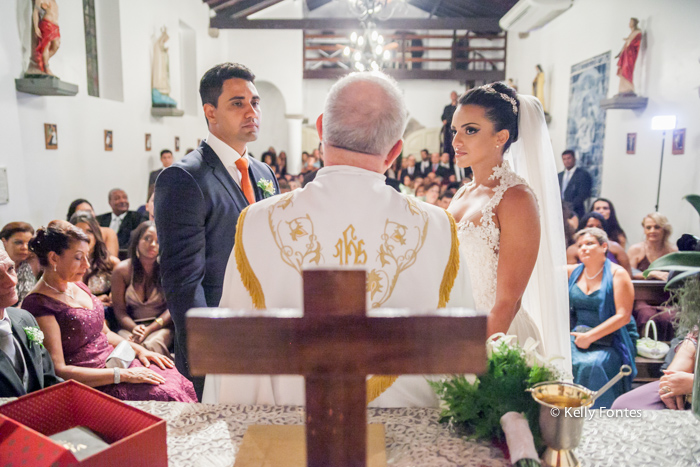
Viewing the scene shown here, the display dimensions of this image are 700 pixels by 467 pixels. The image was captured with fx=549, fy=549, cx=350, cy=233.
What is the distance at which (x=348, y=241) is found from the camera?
51.7 inches

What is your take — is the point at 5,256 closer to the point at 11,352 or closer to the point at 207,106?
the point at 11,352

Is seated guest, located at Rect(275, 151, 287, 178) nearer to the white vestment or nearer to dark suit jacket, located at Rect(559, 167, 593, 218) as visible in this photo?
dark suit jacket, located at Rect(559, 167, 593, 218)

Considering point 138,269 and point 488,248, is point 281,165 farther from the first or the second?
point 488,248

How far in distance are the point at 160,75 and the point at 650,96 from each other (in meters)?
7.36

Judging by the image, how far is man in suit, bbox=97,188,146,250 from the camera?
248 inches

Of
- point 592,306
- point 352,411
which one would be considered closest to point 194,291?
point 352,411

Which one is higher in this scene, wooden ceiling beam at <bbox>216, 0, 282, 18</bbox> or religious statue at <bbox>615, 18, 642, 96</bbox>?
wooden ceiling beam at <bbox>216, 0, 282, 18</bbox>

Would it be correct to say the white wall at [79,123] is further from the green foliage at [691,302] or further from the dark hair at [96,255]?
the green foliage at [691,302]

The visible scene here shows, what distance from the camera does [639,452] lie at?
1139 millimetres

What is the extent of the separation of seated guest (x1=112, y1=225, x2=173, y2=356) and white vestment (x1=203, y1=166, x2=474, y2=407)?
282cm

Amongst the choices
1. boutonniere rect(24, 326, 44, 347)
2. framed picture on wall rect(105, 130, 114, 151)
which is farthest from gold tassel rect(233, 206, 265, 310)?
framed picture on wall rect(105, 130, 114, 151)

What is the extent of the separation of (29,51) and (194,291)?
4547mm

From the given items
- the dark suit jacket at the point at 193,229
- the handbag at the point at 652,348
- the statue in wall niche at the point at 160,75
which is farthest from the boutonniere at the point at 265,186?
the statue in wall niche at the point at 160,75

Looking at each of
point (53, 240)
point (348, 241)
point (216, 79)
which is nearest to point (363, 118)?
point (348, 241)
